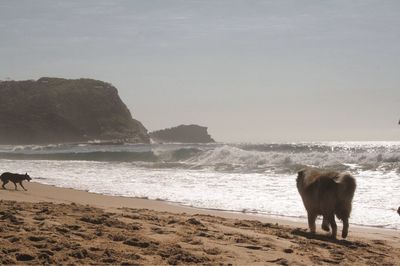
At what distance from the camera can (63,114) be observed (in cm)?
11612

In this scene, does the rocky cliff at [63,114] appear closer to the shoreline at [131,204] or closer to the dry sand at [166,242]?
the shoreline at [131,204]

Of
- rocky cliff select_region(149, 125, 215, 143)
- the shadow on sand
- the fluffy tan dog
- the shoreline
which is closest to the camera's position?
the shadow on sand

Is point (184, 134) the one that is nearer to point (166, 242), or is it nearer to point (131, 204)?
point (131, 204)

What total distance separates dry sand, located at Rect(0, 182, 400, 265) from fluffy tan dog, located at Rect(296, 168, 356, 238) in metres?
0.32

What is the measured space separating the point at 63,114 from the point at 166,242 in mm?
114174

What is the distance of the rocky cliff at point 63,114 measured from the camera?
11125cm

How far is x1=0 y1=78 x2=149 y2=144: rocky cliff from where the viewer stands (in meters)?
111

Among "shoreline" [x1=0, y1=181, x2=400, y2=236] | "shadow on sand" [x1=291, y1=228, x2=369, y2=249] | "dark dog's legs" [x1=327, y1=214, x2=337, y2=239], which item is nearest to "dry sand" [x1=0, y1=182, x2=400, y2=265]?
"shadow on sand" [x1=291, y1=228, x2=369, y2=249]

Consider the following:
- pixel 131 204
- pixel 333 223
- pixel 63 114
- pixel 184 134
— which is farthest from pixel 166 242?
pixel 184 134

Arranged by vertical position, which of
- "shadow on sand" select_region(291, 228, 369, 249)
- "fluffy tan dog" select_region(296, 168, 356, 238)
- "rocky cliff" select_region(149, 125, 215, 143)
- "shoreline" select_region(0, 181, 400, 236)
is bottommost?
"shoreline" select_region(0, 181, 400, 236)

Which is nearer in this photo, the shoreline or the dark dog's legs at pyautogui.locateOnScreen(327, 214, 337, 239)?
the dark dog's legs at pyautogui.locateOnScreen(327, 214, 337, 239)

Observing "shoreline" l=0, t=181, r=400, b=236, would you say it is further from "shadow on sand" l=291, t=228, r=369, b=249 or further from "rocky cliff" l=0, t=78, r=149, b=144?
"rocky cliff" l=0, t=78, r=149, b=144

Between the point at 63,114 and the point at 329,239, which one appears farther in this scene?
the point at 63,114

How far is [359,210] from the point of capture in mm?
11523
